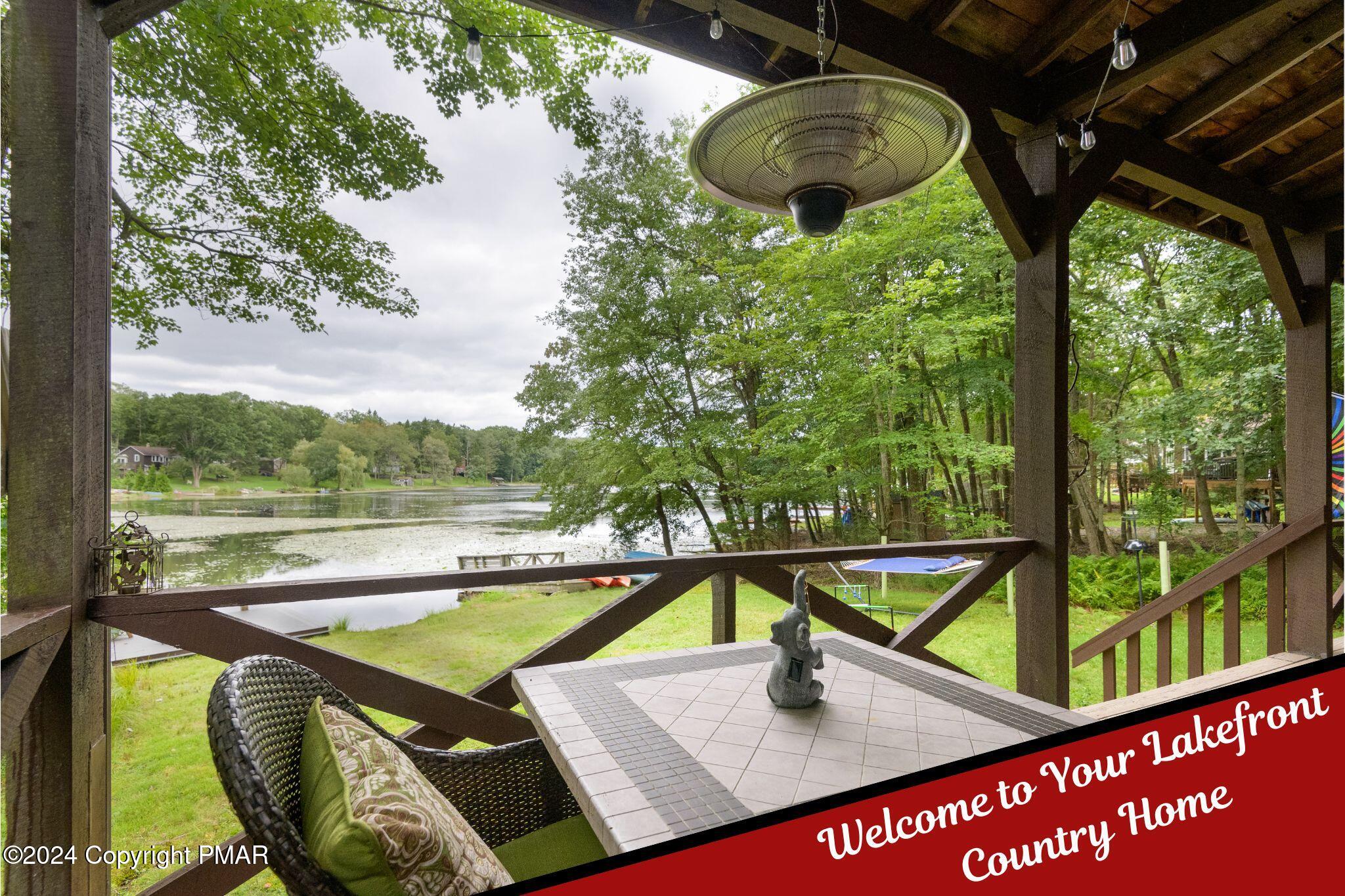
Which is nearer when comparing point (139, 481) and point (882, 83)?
point (882, 83)

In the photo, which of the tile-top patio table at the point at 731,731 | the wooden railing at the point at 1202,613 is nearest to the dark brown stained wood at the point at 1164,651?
the wooden railing at the point at 1202,613

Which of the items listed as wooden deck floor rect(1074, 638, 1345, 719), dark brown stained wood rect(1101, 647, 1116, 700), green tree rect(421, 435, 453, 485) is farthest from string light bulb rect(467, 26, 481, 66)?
dark brown stained wood rect(1101, 647, 1116, 700)

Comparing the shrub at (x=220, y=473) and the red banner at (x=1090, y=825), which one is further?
the shrub at (x=220, y=473)

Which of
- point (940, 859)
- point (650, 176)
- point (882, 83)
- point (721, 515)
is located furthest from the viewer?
point (721, 515)

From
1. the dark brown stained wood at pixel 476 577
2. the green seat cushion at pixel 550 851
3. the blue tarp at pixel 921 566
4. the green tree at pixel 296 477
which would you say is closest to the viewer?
the green seat cushion at pixel 550 851

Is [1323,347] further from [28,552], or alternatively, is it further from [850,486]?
[28,552]

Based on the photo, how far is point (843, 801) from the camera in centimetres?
95

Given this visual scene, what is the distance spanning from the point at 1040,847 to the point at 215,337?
3618 millimetres

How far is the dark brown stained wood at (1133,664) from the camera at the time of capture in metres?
2.93

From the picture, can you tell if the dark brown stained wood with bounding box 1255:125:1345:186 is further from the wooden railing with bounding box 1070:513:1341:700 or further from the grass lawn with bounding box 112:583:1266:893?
the grass lawn with bounding box 112:583:1266:893

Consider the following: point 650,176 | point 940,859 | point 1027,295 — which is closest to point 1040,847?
point 940,859

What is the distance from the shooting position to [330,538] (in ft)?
11.3

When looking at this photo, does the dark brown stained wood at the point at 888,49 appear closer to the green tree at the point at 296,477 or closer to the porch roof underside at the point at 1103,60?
the porch roof underside at the point at 1103,60

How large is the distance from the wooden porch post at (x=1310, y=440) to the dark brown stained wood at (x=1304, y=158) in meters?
0.53
